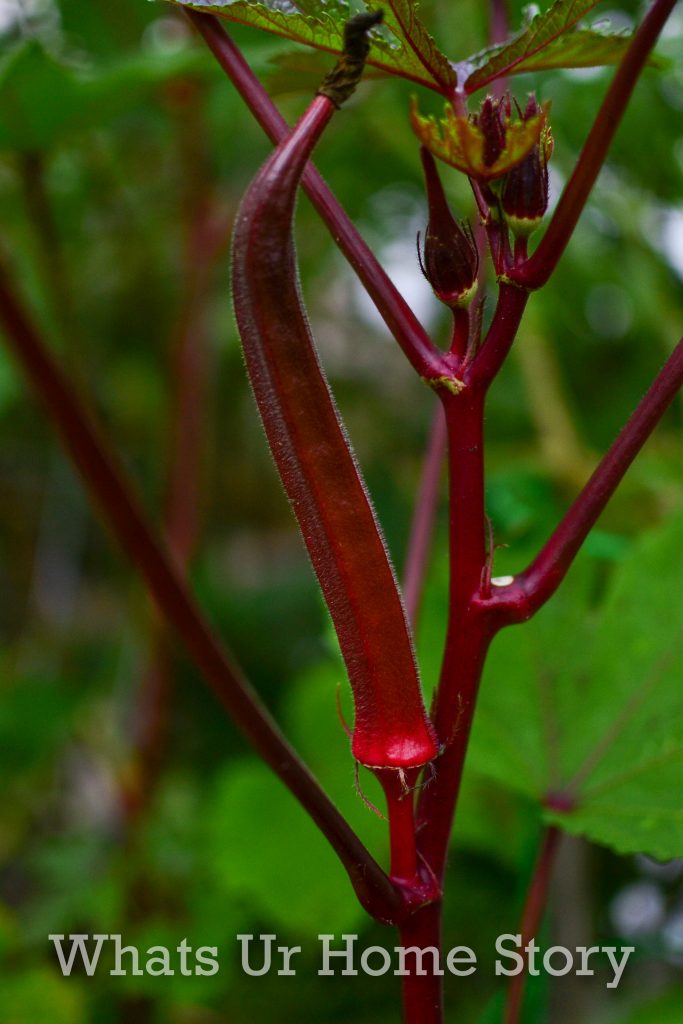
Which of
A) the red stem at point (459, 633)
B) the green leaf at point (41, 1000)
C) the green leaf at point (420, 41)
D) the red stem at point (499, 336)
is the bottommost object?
the green leaf at point (41, 1000)

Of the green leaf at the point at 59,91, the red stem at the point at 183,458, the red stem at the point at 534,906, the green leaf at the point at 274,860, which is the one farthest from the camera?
the red stem at the point at 183,458

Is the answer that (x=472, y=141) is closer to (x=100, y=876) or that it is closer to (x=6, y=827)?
(x=100, y=876)

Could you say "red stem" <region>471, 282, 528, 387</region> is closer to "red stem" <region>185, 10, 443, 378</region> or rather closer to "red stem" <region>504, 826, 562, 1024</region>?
Result: "red stem" <region>185, 10, 443, 378</region>

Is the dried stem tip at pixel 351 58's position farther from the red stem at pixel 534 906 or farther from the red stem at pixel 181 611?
the red stem at pixel 534 906

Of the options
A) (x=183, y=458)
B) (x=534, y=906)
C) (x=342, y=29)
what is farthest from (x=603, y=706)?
(x=183, y=458)

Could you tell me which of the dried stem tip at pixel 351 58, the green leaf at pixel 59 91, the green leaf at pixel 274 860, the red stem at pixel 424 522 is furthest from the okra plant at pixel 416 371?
the green leaf at pixel 274 860

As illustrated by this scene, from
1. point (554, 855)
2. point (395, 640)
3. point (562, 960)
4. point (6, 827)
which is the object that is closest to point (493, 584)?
point (395, 640)

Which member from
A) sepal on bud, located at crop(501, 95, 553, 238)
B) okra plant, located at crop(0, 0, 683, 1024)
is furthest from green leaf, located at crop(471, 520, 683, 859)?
sepal on bud, located at crop(501, 95, 553, 238)

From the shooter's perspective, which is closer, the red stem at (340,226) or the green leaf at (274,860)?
the red stem at (340,226)
